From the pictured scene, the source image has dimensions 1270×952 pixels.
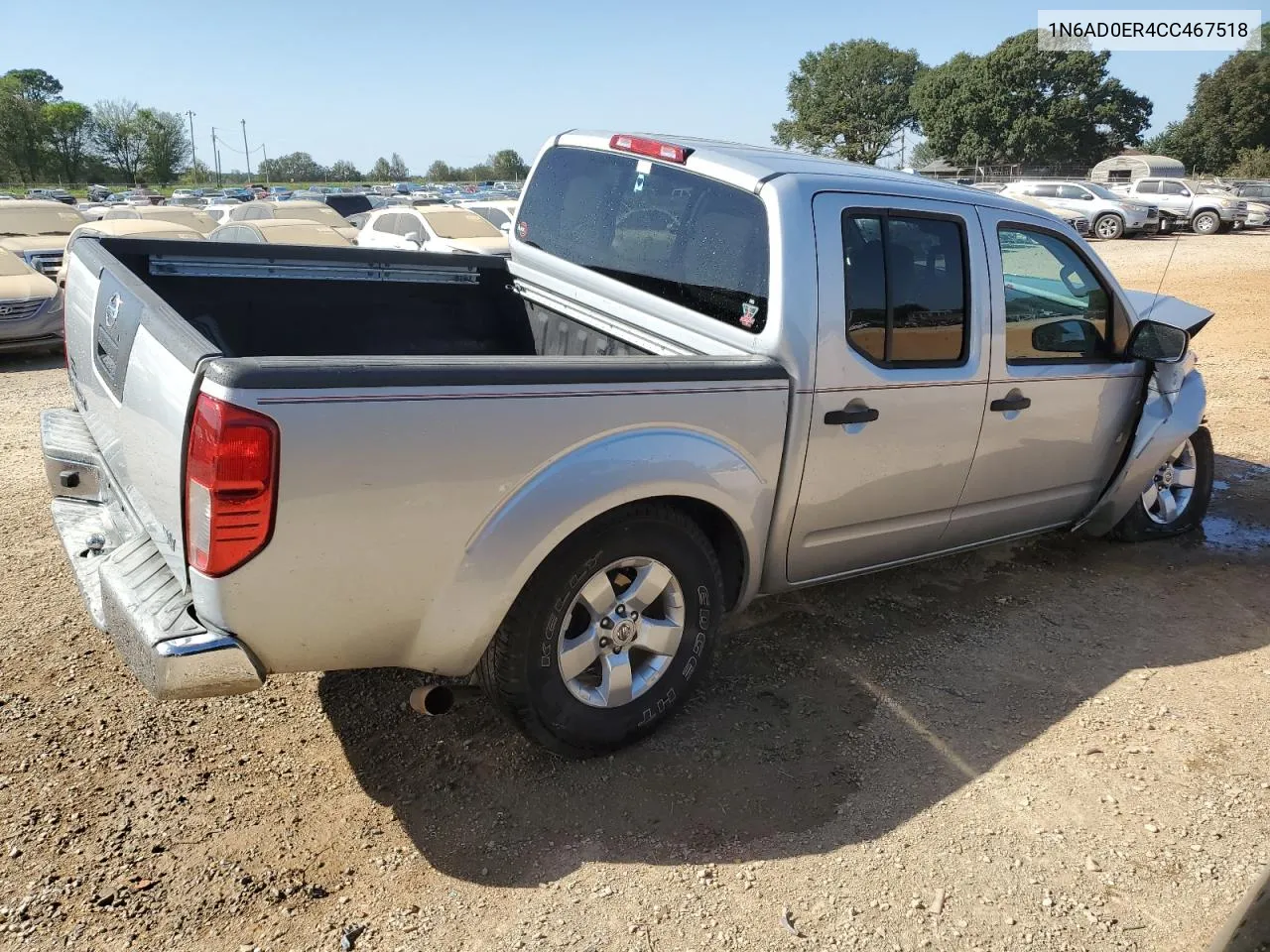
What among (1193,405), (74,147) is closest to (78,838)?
(1193,405)

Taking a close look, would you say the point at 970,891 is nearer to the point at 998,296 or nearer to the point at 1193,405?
the point at 998,296

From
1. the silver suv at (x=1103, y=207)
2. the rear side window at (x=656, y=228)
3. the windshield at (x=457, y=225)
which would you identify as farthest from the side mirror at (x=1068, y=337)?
the silver suv at (x=1103, y=207)

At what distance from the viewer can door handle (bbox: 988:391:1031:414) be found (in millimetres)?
3781

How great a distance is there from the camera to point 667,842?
2768 millimetres

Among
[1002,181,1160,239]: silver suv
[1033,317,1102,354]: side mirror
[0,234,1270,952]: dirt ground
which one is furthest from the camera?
[1002,181,1160,239]: silver suv

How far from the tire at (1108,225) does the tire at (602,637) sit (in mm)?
29509

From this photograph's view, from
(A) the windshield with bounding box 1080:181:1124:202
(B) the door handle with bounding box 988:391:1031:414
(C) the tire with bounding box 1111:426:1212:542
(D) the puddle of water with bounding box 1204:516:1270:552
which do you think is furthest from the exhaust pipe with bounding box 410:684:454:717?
(A) the windshield with bounding box 1080:181:1124:202

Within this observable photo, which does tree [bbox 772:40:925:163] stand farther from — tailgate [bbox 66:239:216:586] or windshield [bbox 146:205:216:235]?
tailgate [bbox 66:239:216:586]

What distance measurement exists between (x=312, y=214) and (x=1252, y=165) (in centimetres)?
5848

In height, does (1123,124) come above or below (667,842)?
above

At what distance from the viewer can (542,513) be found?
260 centimetres

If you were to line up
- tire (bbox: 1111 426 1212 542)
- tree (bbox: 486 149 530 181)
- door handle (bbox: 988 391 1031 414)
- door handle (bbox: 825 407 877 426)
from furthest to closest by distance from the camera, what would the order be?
tree (bbox: 486 149 530 181) → tire (bbox: 1111 426 1212 542) → door handle (bbox: 988 391 1031 414) → door handle (bbox: 825 407 877 426)

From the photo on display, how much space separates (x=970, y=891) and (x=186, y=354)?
2.54m

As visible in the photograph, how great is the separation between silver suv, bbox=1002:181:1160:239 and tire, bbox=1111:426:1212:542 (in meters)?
25.3
